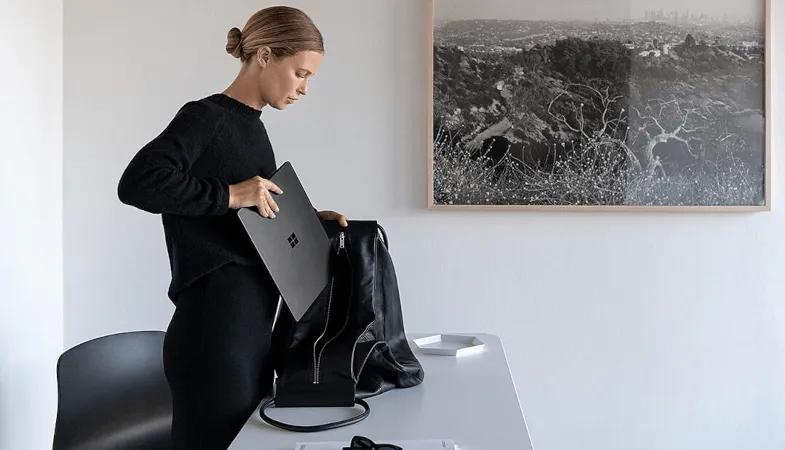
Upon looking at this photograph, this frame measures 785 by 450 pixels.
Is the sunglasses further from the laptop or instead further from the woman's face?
the woman's face

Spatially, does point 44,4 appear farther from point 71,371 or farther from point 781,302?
point 781,302

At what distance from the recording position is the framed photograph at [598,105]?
261 cm

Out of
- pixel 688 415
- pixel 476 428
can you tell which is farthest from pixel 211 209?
pixel 688 415

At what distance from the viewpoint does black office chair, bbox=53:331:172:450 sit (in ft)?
5.52

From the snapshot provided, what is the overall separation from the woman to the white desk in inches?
3.7

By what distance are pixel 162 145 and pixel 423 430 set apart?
0.64m

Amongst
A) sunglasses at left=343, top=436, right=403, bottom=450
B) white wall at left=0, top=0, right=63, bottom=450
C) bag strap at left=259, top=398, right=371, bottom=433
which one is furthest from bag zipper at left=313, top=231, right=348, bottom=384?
white wall at left=0, top=0, right=63, bottom=450

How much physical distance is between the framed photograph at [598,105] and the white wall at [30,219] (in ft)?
4.05

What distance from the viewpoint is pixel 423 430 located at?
129cm

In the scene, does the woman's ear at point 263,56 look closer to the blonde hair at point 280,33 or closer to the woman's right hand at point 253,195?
the blonde hair at point 280,33

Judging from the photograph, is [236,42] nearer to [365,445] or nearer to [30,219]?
[365,445]

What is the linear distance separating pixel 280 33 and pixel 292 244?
15.1 inches

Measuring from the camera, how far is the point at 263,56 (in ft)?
4.74

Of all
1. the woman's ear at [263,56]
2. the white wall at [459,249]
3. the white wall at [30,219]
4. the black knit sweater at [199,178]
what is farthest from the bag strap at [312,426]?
the white wall at [459,249]
